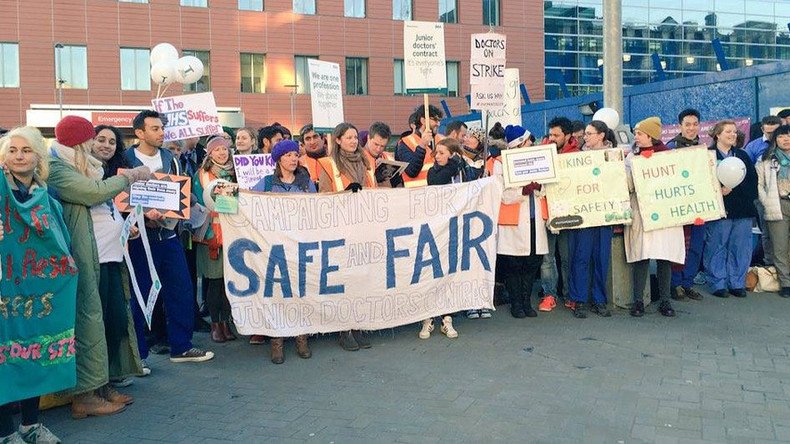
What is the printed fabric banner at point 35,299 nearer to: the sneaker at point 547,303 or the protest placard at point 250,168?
the protest placard at point 250,168

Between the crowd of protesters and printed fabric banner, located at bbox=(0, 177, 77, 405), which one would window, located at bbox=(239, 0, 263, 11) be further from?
printed fabric banner, located at bbox=(0, 177, 77, 405)

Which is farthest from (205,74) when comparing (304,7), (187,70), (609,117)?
(609,117)

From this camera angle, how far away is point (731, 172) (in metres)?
8.09

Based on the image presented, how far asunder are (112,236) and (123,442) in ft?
5.06

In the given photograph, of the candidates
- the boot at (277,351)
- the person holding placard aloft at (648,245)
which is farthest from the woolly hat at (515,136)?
the boot at (277,351)

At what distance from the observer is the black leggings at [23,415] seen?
444 cm

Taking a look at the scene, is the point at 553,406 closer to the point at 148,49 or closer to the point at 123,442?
the point at 123,442

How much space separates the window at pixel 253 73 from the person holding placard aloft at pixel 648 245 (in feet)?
97.4

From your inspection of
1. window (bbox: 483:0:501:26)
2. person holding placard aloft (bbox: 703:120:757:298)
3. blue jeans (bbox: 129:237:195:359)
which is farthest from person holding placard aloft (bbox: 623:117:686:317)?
window (bbox: 483:0:501:26)

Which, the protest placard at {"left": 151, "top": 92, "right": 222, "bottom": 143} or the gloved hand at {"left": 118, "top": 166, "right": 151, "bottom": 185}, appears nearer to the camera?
the gloved hand at {"left": 118, "top": 166, "right": 151, "bottom": 185}

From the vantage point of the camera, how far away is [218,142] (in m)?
7.29

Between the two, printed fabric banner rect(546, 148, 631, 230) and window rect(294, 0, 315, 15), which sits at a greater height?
window rect(294, 0, 315, 15)

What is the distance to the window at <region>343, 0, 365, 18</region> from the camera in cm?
3669

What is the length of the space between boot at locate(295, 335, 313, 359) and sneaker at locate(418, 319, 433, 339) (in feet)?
3.78
